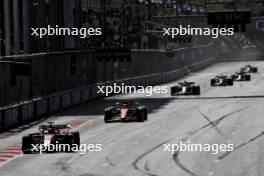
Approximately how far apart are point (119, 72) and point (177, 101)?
1654 centimetres

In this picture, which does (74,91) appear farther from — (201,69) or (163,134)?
(201,69)

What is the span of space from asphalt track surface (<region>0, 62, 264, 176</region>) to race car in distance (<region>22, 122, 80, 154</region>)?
604mm

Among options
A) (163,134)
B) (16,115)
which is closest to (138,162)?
(163,134)

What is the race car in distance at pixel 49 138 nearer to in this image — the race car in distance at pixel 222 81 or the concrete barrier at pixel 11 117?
the concrete barrier at pixel 11 117

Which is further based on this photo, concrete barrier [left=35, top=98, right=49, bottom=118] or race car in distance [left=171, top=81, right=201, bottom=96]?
race car in distance [left=171, top=81, right=201, bottom=96]

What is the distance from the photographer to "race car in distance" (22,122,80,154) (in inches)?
1230

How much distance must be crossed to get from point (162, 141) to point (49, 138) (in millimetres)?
5713

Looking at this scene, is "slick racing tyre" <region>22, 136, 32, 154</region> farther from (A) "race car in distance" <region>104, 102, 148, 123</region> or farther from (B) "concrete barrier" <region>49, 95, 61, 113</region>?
(B) "concrete barrier" <region>49, 95, 61, 113</region>

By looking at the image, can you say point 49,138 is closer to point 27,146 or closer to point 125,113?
point 27,146

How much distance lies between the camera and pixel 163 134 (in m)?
38.2

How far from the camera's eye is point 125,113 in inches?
1757

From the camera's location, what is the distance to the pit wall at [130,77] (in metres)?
45.7

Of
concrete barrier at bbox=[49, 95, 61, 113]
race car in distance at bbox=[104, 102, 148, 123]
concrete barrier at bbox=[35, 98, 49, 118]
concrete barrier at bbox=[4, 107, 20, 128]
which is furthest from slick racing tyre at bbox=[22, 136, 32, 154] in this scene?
concrete barrier at bbox=[49, 95, 61, 113]

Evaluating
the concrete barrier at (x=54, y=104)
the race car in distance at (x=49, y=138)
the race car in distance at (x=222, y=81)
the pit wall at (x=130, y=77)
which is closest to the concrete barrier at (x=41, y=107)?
the pit wall at (x=130, y=77)
